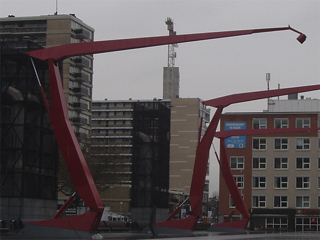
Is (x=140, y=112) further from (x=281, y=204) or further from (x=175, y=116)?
(x=175, y=116)

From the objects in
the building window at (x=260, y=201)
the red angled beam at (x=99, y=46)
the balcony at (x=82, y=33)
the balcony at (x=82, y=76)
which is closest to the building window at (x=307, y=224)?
the building window at (x=260, y=201)

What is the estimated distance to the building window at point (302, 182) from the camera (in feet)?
297

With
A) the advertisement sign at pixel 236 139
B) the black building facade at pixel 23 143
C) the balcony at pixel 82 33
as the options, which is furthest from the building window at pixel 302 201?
the black building facade at pixel 23 143

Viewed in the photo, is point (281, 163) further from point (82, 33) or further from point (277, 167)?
point (82, 33)

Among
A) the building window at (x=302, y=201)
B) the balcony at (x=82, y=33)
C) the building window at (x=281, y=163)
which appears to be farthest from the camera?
the balcony at (x=82, y=33)

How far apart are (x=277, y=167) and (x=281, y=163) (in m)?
0.72

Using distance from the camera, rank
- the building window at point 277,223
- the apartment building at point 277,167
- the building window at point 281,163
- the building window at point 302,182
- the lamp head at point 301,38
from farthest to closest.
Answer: the building window at point 281,163
the building window at point 302,182
the apartment building at point 277,167
the building window at point 277,223
the lamp head at point 301,38

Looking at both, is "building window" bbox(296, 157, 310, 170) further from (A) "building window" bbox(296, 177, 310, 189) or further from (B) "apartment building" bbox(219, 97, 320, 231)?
(A) "building window" bbox(296, 177, 310, 189)

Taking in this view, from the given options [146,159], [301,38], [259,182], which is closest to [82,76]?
[259,182]

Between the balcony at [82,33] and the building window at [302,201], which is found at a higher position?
the balcony at [82,33]

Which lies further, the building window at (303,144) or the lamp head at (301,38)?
the building window at (303,144)

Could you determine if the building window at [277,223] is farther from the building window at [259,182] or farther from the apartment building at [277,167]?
the building window at [259,182]

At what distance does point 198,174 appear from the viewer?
50.7 metres

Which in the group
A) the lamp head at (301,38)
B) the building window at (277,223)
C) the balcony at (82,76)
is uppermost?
the balcony at (82,76)
